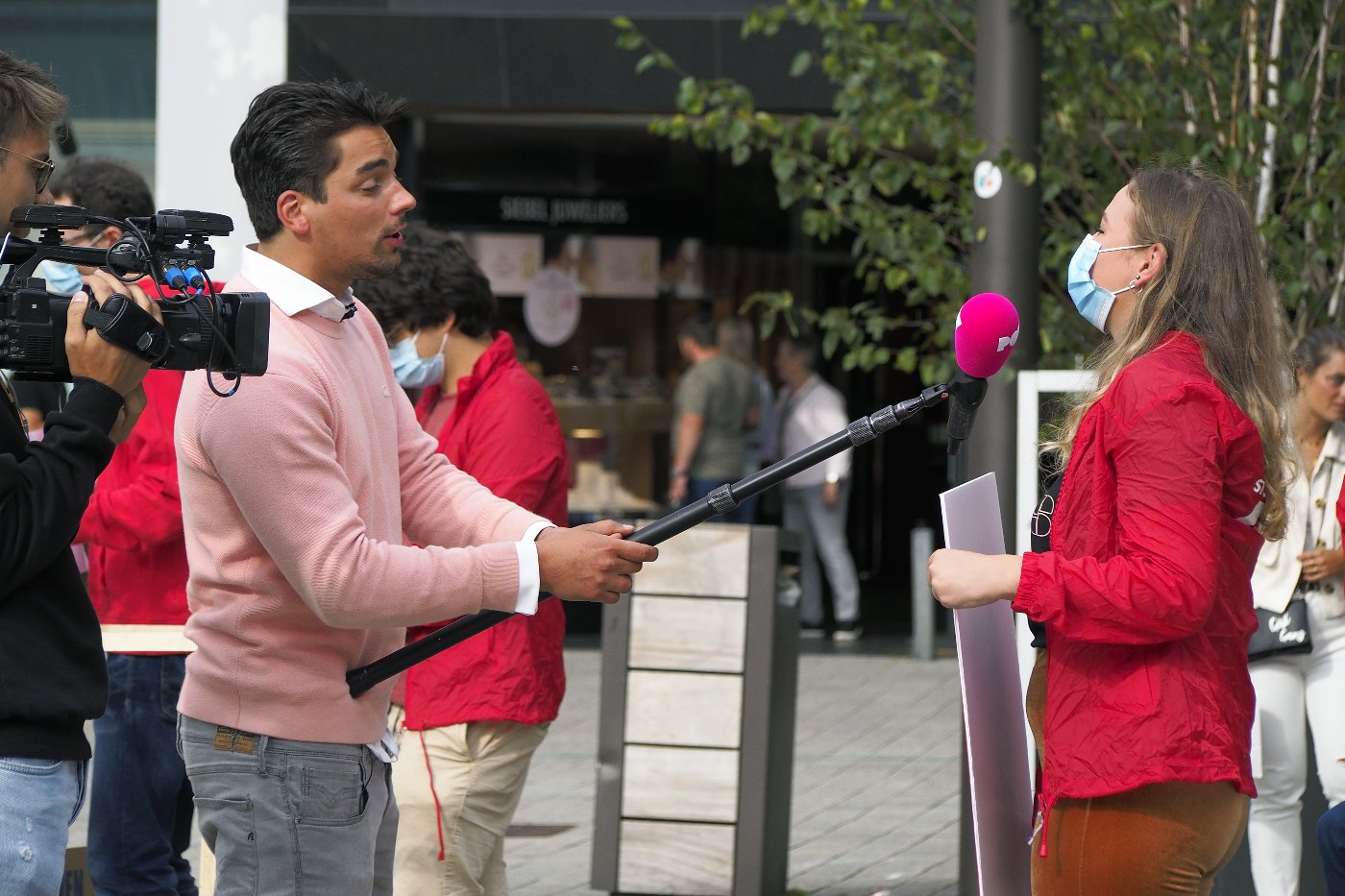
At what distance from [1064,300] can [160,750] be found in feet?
11.8

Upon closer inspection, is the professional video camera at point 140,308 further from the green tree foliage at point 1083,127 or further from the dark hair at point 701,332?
the dark hair at point 701,332

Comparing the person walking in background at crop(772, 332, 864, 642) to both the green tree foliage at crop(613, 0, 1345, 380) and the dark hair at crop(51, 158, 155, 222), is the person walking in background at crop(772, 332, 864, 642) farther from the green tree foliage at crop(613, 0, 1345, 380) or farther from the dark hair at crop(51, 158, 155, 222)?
the dark hair at crop(51, 158, 155, 222)

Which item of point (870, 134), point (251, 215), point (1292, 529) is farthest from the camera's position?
point (870, 134)

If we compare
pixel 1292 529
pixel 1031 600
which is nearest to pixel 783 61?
pixel 1292 529

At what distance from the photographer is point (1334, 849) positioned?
4293 mm

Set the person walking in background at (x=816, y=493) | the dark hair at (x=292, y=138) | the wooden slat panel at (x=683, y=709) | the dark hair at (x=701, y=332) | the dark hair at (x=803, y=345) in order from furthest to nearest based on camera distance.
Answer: the dark hair at (x=803, y=345) < the dark hair at (x=701, y=332) < the person walking in background at (x=816, y=493) < the wooden slat panel at (x=683, y=709) < the dark hair at (x=292, y=138)

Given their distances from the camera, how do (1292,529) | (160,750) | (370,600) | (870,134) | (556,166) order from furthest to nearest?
(556,166) < (870,134) < (1292,529) < (160,750) < (370,600)

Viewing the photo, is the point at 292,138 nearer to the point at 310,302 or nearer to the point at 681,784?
the point at 310,302

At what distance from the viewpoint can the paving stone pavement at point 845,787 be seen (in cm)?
625

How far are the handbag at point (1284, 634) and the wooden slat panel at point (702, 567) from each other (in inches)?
66.7

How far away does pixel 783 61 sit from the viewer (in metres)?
10.2

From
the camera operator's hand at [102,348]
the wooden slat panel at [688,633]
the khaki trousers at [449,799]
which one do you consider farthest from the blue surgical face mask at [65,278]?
the camera operator's hand at [102,348]

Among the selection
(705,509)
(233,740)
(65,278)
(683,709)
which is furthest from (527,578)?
(683,709)

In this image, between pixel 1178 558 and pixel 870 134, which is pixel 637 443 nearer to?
pixel 870 134
